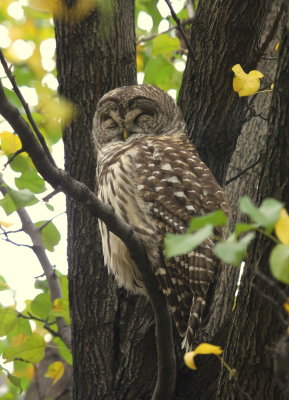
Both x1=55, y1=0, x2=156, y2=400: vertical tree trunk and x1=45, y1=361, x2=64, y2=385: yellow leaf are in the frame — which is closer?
x1=55, y1=0, x2=156, y2=400: vertical tree trunk

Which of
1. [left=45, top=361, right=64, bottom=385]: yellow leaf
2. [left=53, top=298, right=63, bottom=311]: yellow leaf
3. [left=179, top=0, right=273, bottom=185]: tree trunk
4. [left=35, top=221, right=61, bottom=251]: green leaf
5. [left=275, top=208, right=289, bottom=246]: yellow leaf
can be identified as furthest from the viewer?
[left=45, top=361, right=64, bottom=385]: yellow leaf

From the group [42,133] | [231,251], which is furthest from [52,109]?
[231,251]

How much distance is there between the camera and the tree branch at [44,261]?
4469 mm

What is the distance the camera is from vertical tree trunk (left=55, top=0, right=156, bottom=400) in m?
3.59

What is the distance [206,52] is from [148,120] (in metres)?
0.72

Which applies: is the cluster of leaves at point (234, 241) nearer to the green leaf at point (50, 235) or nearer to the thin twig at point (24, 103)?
the thin twig at point (24, 103)

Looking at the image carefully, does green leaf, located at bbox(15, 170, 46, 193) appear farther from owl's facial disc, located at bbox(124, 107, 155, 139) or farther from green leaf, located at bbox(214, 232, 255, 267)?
green leaf, located at bbox(214, 232, 255, 267)

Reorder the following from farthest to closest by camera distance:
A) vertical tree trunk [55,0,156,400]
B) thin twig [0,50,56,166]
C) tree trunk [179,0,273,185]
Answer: tree trunk [179,0,273,185], vertical tree trunk [55,0,156,400], thin twig [0,50,56,166]

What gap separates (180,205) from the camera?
3428mm

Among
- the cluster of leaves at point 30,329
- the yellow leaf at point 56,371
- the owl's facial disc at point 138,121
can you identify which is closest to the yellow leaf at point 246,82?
the owl's facial disc at point 138,121

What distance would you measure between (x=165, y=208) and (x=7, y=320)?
1.24m

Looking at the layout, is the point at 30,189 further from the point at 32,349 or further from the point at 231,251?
the point at 231,251

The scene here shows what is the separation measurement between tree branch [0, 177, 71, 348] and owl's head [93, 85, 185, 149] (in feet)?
2.38

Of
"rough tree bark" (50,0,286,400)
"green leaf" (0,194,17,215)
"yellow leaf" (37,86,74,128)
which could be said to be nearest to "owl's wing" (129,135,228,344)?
"rough tree bark" (50,0,286,400)
